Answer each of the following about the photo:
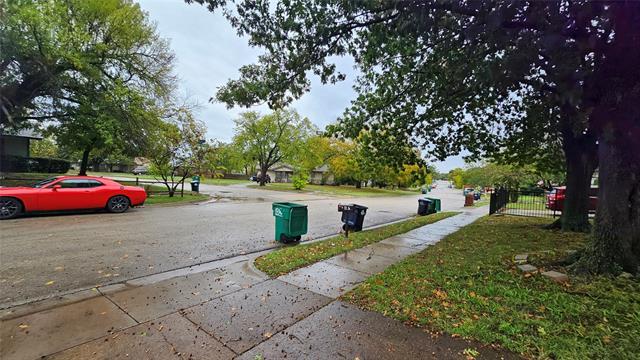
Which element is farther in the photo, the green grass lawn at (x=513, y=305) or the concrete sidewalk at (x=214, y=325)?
the green grass lawn at (x=513, y=305)

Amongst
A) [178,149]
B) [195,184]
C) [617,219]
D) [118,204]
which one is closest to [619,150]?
[617,219]

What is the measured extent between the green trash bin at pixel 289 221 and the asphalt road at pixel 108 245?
39cm

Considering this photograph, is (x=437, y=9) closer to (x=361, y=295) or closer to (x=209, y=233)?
(x=361, y=295)

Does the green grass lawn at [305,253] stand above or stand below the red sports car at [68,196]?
below

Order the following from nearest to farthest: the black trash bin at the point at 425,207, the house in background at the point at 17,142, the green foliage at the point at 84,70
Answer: the green foliage at the point at 84,70
the black trash bin at the point at 425,207
the house in background at the point at 17,142

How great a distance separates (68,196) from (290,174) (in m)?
57.5

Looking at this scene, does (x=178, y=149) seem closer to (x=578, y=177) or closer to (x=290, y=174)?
(x=578, y=177)

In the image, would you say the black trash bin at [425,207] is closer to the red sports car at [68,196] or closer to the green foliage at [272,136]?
the red sports car at [68,196]

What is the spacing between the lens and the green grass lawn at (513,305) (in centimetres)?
295

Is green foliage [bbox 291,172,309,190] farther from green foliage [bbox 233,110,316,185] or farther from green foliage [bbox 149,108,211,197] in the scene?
green foliage [bbox 149,108,211,197]

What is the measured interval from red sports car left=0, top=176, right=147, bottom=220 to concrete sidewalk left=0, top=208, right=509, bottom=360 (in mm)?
7633

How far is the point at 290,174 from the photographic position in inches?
2645

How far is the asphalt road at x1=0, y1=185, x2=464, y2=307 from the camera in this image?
459cm

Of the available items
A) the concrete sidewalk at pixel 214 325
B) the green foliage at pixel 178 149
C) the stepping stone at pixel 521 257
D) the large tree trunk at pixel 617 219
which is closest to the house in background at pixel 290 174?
the green foliage at pixel 178 149
